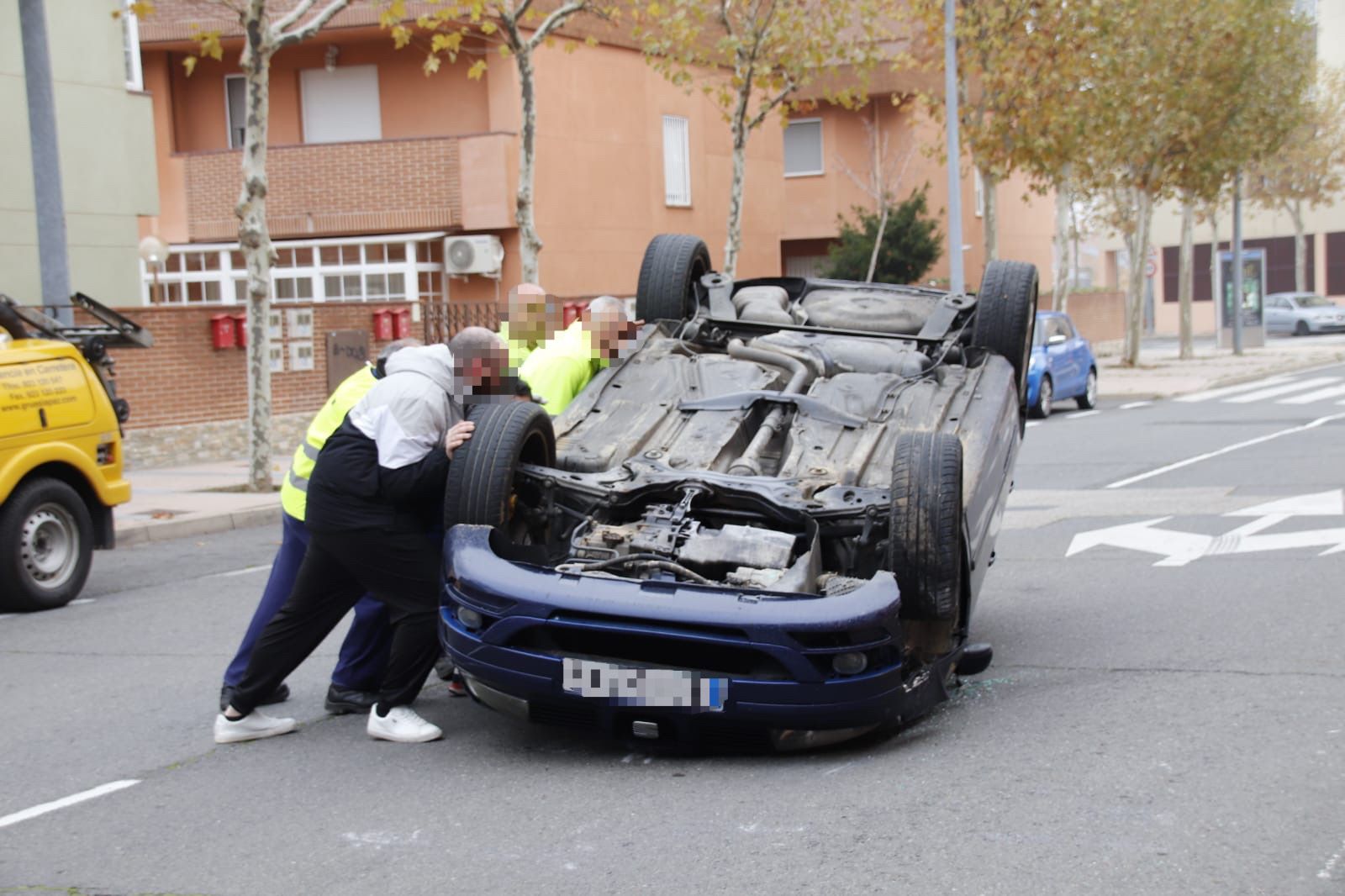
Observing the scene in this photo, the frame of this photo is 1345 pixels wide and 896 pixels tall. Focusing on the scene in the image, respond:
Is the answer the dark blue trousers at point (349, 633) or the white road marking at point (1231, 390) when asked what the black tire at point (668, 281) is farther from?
the white road marking at point (1231, 390)

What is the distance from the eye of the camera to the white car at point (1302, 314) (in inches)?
1933

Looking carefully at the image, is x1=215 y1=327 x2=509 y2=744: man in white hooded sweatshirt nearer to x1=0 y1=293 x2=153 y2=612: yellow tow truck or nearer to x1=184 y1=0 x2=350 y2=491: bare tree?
x1=0 y1=293 x2=153 y2=612: yellow tow truck

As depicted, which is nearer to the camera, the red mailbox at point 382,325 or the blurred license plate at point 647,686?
the blurred license plate at point 647,686

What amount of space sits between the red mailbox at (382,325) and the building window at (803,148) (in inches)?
804

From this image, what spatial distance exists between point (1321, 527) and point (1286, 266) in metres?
53.0

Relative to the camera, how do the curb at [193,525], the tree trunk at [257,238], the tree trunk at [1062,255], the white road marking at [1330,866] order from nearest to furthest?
the white road marking at [1330,866] → the curb at [193,525] → the tree trunk at [257,238] → the tree trunk at [1062,255]

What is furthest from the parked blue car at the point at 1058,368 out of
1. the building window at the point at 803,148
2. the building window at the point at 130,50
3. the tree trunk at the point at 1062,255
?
the building window at the point at 803,148

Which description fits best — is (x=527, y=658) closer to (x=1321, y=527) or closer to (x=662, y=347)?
(x=662, y=347)

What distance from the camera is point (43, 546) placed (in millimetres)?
9562

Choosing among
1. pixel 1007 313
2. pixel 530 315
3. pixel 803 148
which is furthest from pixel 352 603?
pixel 803 148

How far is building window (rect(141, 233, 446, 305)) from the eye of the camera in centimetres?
2745

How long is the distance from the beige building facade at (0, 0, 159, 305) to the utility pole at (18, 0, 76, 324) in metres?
4.35

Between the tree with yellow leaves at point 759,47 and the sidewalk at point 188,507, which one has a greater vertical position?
the tree with yellow leaves at point 759,47

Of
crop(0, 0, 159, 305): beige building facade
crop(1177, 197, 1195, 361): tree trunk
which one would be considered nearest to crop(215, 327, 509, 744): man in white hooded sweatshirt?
crop(0, 0, 159, 305): beige building facade
